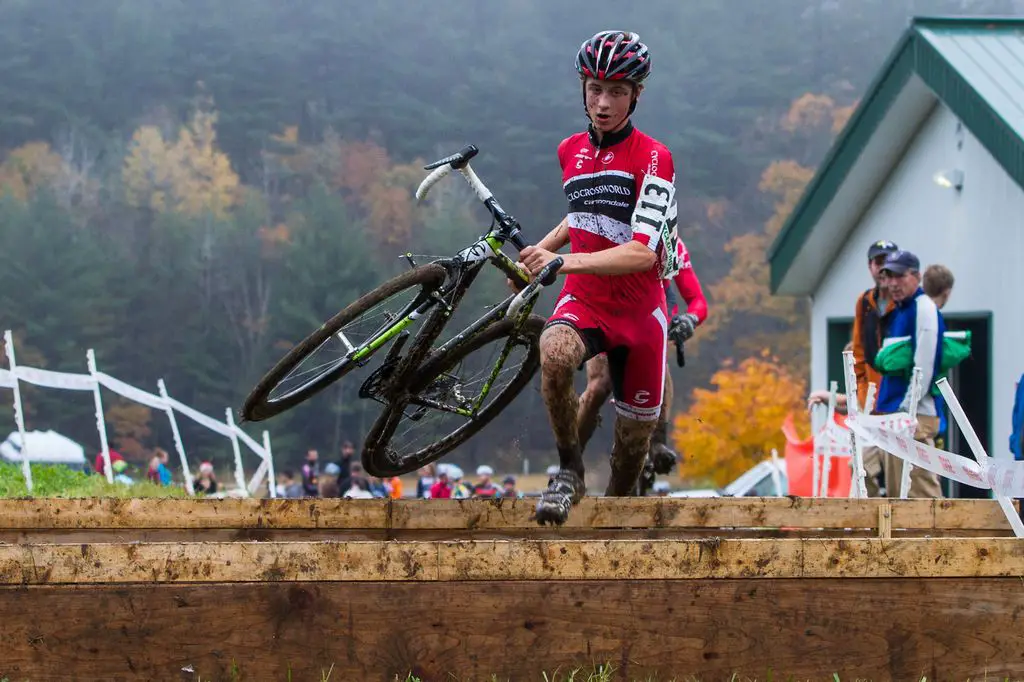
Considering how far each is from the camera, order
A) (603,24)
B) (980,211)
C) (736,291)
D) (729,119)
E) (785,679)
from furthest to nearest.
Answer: (603,24)
(729,119)
(736,291)
(980,211)
(785,679)

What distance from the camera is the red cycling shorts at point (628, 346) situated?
7172 mm

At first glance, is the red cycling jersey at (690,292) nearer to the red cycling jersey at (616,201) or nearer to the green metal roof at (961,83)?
the red cycling jersey at (616,201)

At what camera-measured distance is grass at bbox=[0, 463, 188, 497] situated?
40.6 feet

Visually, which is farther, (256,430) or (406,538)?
(256,430)

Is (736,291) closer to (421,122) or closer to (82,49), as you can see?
(421,122)

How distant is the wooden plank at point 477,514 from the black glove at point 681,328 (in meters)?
1.62

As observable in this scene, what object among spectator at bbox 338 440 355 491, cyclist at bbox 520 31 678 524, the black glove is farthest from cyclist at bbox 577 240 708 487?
spectator at bbox 338 440 355 491

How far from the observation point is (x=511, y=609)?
5.18 meters

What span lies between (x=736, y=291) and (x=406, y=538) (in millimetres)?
79571

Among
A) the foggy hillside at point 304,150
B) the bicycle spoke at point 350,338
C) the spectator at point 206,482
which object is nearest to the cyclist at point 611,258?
the bicycle spoke at point 350,338

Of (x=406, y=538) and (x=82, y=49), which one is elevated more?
(x=82, y=49)

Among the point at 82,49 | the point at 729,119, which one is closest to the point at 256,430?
the point at 82,49

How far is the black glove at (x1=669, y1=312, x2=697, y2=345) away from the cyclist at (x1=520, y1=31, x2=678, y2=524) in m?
1.52

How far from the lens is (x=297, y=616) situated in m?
5.03
